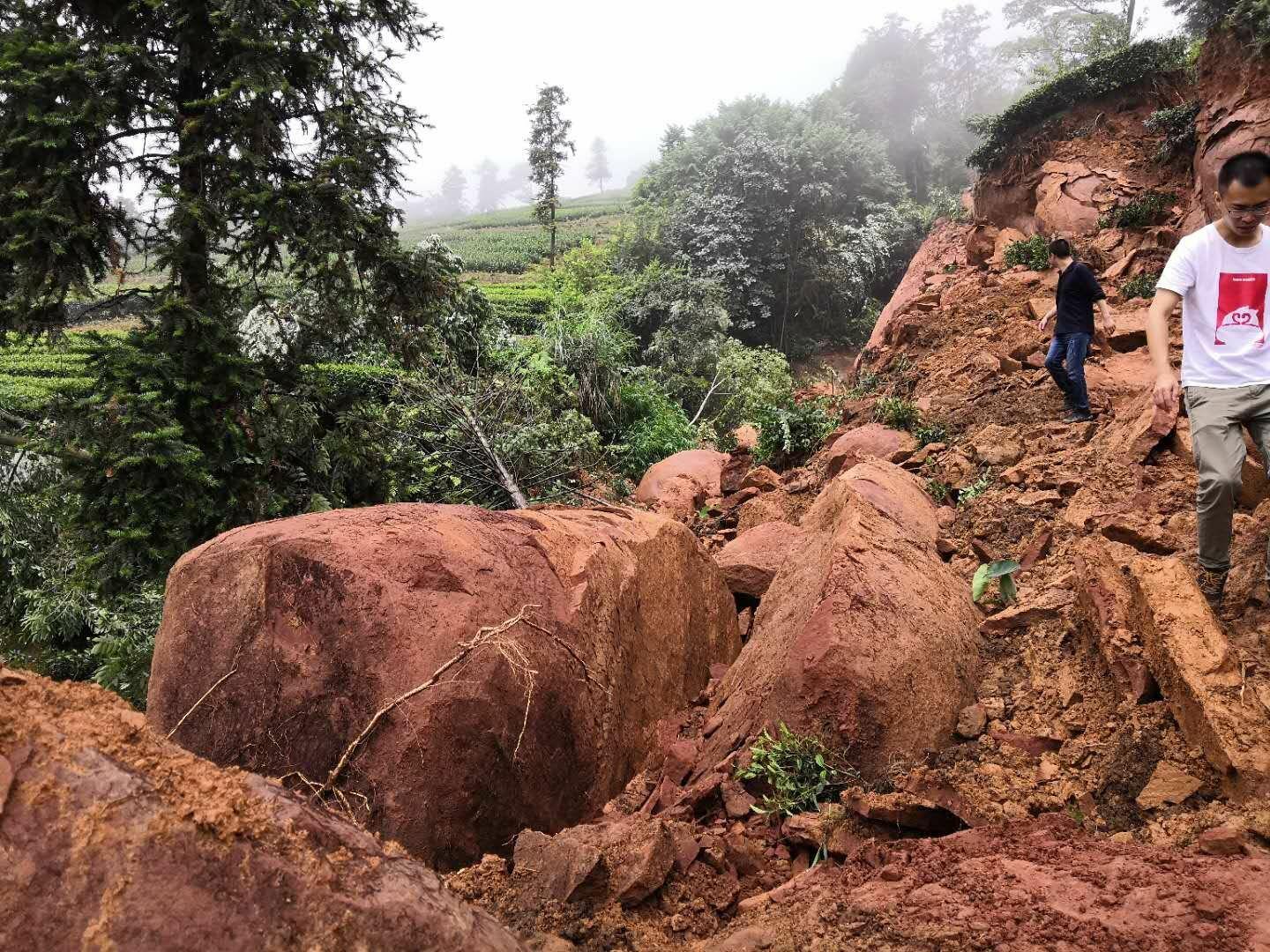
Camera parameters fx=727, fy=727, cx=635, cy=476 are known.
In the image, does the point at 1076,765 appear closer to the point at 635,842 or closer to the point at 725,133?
the point at 635,842

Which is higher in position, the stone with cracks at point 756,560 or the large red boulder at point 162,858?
the large red boulder at point 162,858

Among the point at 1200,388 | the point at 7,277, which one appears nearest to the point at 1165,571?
the point at 1200,388

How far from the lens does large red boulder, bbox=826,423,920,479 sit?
749 centimetres

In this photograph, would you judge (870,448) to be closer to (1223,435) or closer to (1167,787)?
(1223,435)

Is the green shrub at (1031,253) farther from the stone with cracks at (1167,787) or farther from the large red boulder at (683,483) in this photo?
the stone with cracks at (1167,787)

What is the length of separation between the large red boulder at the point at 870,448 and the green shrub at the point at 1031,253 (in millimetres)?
6238

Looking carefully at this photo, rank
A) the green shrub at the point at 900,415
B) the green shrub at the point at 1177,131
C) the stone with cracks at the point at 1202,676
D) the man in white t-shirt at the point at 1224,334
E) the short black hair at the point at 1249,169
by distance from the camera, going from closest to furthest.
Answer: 1. the stone with cracks at the point at 1202,676
2. the short black hair at the point at 1249,169
3. the man in white t-shirt at the point at 1224,334
4. the green shrub at the point at 900,415
5. the green shrub at the point at 1177,131

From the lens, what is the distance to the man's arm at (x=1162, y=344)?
303cm

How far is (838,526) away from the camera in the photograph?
14.5 feet

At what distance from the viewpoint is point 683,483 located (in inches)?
404

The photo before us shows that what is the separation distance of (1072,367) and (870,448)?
2.00 m

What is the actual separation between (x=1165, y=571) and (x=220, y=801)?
3545 mm

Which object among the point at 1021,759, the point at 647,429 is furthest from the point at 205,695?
the point at 647,429

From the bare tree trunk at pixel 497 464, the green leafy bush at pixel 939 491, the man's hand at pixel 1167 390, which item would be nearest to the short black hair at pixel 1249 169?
the man's hand at pixel 1167 390
